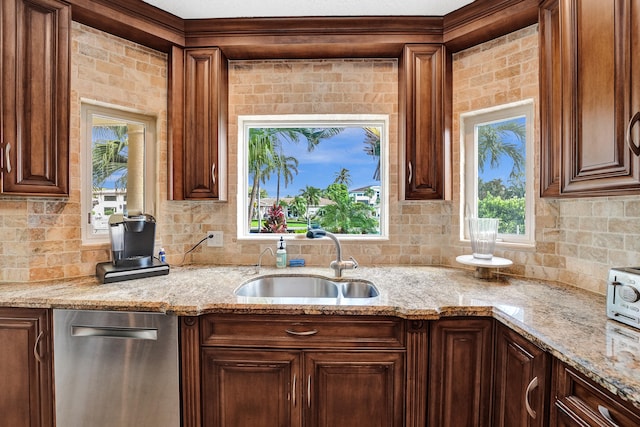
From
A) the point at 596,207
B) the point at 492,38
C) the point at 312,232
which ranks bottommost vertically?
the point at 312,232

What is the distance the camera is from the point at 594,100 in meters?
1.26

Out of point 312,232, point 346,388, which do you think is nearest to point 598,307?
point 346,388

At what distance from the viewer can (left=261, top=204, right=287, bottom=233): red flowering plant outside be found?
2.54 m

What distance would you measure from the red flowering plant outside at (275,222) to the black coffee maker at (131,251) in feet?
2.58

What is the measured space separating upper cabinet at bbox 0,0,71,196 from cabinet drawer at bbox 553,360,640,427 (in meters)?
2.39

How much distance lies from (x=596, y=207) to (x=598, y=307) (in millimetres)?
558

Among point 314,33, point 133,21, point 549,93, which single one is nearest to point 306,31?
point 314,33

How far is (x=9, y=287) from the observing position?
5.66 feet

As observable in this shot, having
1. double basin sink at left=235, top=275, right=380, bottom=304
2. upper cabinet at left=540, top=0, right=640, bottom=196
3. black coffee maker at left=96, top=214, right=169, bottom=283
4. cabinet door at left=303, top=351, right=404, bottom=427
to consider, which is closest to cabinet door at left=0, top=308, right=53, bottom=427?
black coffee maker at left=96, top=214, right=169, bottom=283

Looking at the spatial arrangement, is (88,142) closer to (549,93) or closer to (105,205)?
(105,205)

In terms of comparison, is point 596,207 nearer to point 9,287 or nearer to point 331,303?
point 331,303

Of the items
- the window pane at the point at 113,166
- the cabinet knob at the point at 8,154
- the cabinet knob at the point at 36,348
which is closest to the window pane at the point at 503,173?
the window pane at the point at 113,166

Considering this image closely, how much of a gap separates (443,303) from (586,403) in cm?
59

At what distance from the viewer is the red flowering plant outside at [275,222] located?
8.32 ft
